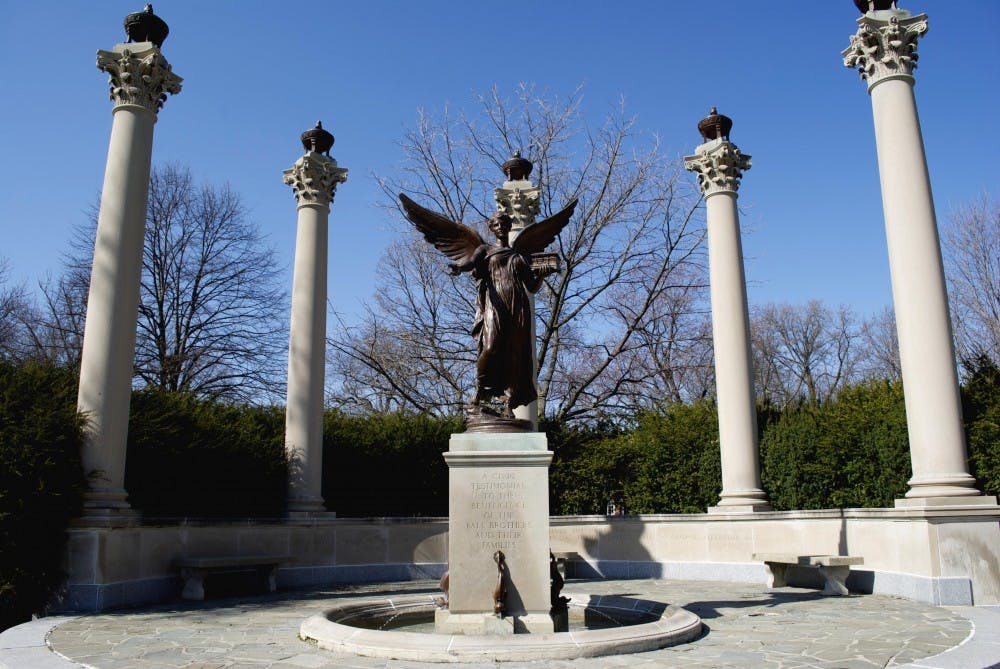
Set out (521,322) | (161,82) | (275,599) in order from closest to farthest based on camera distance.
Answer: (521,322) → (275,599) → (161,82)

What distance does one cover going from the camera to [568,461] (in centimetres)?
2114

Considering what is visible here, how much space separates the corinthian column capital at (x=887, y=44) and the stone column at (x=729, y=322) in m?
4.05

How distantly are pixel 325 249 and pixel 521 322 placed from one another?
33.4 feet

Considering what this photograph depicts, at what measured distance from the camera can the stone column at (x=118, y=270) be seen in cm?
1323

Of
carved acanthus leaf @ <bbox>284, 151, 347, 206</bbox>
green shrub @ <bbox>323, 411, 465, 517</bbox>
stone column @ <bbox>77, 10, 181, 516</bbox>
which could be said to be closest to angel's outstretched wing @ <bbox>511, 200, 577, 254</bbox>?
stone column @ <bbox>77, 10, 181, 516</bbox>

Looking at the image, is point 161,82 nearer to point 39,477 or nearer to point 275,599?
point 39,477

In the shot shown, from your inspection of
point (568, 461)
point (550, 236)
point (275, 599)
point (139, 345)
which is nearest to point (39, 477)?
point (275, 599)

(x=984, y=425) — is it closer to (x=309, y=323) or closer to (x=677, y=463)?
(x=677, y=463)

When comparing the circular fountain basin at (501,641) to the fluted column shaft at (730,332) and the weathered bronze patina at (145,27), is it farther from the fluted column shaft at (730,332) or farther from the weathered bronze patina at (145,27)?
the weathered bronze patina at (145,27)

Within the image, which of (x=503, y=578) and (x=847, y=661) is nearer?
(x=847, y=661)

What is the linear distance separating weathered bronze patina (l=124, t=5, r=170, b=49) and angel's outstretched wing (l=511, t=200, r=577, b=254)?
977 cm

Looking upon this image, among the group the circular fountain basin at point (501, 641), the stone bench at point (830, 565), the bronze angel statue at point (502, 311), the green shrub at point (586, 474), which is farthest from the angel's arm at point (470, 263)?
the green shrub at point (586, 474)

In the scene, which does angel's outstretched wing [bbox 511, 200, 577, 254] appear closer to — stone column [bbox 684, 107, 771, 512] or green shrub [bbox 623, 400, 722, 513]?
stone column [bbox 684, 107, 771, 512]

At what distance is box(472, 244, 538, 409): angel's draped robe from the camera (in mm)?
10219
